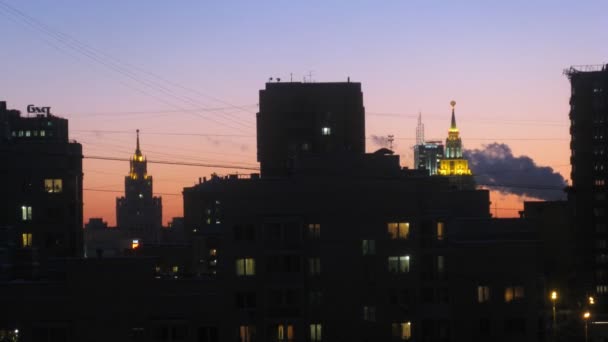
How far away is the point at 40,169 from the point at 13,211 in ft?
12.9

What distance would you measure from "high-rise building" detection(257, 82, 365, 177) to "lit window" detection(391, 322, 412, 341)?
6128cm

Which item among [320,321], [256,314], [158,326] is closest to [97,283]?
[158,326]

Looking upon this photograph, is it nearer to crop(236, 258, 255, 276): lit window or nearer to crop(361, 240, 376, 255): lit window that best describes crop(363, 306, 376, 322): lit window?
crop(361, 240, 376, 255): lit window

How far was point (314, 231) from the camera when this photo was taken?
64.1 metres

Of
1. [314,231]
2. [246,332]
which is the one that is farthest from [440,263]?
[246,332]

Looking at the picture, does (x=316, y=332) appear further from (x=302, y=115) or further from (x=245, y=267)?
(x=302, y=115)

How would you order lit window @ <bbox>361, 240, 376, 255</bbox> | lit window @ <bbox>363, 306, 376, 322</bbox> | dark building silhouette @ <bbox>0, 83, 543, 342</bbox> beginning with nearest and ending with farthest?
dark building silhouette @ <bbox>0, 83, 543, 342</bbox>, lit window @ <bbox>363, 306, 376, 322</bbox>, lit window @ <bbox>361, 240, 376, 255</bbox>

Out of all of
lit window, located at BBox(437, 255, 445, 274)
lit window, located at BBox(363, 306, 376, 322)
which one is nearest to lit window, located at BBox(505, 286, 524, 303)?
lit window, located at BBox(437, 255, 445, 274)

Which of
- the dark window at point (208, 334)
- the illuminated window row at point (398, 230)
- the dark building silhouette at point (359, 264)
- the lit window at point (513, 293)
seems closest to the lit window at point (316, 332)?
the dark building silhouette at point (359, 264)

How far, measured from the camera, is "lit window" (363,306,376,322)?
210 ft

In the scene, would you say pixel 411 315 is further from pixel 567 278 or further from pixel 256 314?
pixel 567 278

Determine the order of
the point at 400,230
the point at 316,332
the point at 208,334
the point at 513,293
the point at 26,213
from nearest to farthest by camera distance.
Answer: the point at 208,334 → the point at 316,332 → the point at 400,230 → the point at 513,293 → the point at 26,213

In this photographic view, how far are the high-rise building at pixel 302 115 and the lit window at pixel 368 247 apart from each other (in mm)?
60279

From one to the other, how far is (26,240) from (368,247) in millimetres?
34231
